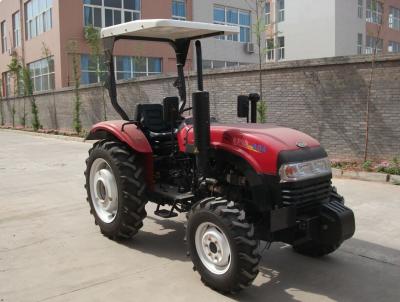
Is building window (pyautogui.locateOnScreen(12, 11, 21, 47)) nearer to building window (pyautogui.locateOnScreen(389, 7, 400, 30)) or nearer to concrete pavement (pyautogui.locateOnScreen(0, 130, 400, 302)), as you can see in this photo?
concrete pavement (pyautogui.locateOnScreen(0, 130, 400, 302))

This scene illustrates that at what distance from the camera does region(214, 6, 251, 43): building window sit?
3116 centimetres

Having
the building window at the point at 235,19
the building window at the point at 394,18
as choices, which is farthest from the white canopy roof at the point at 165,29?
the building window at the point at 394,18

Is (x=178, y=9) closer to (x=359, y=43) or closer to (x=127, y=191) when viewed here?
(x=359, y=43)

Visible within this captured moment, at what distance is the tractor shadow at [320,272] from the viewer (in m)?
4.04

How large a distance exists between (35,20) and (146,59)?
22.4ft

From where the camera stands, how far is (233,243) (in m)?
3.80

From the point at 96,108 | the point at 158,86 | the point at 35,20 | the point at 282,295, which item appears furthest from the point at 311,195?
the point at 35,20

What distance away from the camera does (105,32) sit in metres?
5.32

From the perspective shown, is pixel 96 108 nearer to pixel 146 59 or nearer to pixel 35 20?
pixel 146 59

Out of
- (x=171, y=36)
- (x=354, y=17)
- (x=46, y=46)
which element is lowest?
(x=171, y=36)

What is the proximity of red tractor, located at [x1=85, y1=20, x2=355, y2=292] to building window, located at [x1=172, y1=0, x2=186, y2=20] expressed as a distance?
24.0 metres

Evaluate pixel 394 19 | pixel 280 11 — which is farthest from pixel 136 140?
pixel 394 19

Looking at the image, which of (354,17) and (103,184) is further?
(354,17)

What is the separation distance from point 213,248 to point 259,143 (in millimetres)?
960
